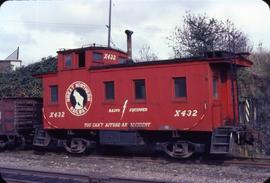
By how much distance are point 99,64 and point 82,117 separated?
7.55 ft

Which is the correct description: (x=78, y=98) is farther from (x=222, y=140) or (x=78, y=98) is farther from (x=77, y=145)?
(x=222, y=140)

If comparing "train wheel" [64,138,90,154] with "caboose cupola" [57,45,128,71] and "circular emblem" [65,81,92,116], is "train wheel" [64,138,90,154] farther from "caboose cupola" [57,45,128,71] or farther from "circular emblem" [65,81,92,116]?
"caboose cupola" [57,45,128,71]

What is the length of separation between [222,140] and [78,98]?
588cm

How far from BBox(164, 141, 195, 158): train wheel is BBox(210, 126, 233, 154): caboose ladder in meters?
1.11

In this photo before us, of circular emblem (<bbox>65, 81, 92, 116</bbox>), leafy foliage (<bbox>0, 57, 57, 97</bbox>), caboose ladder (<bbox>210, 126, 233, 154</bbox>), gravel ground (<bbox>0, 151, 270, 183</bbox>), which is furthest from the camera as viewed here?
leafy foliage (<bbox>0, 57, 57, 97</bbox>)

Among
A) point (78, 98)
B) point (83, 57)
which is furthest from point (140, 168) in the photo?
point (83, 57)

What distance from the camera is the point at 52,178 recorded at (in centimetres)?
1073

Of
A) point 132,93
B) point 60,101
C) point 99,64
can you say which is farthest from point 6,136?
point 132,93

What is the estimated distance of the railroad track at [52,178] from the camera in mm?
9820

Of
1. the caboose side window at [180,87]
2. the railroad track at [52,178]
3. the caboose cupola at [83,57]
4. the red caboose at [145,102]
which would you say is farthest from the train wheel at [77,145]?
the railroad track at [52,178]

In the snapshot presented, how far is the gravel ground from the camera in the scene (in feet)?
35.8

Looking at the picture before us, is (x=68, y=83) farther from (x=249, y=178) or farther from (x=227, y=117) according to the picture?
(x=249, y=178)

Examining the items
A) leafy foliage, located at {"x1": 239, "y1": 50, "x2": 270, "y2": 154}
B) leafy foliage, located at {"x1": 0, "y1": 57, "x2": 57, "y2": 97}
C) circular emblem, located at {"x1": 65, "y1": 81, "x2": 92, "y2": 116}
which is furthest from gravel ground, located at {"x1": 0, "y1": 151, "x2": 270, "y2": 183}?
leafy foliage, located at {"x1": 0, "y1": 57, "x2": 57, "y2": 97}

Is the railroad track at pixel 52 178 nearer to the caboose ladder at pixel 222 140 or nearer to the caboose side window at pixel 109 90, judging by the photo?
the caboose ladder at pixel 222 140
